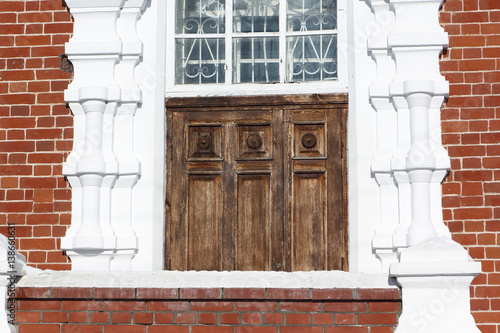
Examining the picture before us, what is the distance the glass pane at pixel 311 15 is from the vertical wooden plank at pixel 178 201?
1351 millimetres

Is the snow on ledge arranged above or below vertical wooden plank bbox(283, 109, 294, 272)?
below

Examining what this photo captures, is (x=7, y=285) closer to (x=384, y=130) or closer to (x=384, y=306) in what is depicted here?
(x=384, y=306)

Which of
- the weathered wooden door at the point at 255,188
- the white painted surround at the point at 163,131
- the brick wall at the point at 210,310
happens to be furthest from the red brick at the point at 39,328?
the weathered wooden door at the point at 255,188

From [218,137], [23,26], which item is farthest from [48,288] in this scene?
→ [23,26]

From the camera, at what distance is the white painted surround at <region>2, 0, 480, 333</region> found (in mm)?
6188

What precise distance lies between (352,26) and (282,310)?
110 inches

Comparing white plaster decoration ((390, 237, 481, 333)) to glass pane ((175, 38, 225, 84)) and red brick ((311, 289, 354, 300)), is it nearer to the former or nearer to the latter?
red brick ((311, 289, 354, 300))

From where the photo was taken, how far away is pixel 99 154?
21.0ft

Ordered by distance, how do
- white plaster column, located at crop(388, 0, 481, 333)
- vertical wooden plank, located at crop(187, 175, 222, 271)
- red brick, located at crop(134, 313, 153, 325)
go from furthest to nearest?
vertical wooden plank, located at crop(187, 175, 222, 271) → white plaster column, located at crop(388, 0, 481, 333) → red brick, located at crop(134, 313, 153, 325)

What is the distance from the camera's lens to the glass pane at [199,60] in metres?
6.83

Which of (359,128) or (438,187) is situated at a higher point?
(359,128)

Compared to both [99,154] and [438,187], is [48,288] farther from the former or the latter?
[438,187]

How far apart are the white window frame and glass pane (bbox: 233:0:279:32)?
6cm

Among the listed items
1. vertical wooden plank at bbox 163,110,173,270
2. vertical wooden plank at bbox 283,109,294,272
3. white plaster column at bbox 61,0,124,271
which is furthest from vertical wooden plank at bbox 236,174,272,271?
white plaster column at bbox 61,0,124,271
